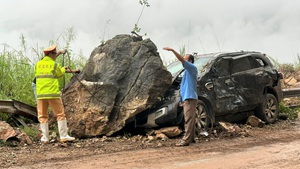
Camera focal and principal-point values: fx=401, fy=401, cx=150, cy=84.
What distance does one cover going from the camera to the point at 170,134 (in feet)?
27.7

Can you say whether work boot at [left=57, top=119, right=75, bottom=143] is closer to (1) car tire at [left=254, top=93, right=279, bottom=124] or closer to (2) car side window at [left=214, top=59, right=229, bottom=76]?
(2) car side window at [left=214, top=59, right=229, bottom=76]

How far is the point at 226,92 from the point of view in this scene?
9.62 metres

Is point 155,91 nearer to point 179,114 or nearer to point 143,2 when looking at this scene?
point 179,114

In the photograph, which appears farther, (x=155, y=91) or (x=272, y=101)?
(x=272, y=101)

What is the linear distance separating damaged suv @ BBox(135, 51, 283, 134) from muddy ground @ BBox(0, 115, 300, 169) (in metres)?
0.49

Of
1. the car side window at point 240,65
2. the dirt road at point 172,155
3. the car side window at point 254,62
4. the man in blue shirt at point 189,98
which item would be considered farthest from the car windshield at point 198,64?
the dirt road at point 172,155

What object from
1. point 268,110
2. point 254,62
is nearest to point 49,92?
point 254,62

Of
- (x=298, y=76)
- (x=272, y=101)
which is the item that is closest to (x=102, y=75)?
(x=272, y=101)

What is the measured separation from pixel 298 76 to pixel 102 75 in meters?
15.2

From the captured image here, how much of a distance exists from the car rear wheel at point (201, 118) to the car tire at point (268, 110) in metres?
2.20

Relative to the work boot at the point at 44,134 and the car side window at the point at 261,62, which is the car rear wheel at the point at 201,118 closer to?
the car side window at the point at 261,62

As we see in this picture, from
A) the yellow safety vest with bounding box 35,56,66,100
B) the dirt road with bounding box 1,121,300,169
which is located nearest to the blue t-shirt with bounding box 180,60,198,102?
the dirt road with bounding box 1,121,300,169

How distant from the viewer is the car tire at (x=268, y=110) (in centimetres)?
1064

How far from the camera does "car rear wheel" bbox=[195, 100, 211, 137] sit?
882 cm
